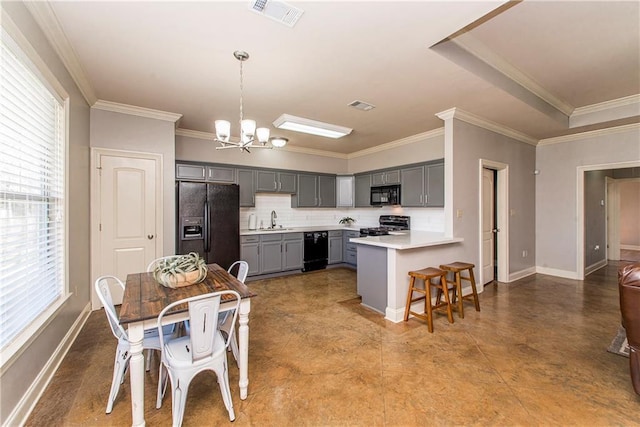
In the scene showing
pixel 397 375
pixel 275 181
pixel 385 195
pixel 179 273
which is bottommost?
pixel 397 375

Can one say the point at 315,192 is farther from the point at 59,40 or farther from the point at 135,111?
the point at 59,40

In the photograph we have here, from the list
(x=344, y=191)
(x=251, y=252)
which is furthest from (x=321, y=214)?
(x=251, y=252)

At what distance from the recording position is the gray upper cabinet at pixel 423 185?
4.55 metres

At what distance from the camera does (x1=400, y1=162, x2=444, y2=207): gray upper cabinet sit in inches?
179

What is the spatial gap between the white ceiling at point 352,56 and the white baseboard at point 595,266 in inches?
106

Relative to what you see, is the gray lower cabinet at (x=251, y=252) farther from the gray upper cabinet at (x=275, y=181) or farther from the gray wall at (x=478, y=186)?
the gray wall at (x=478, y=186)

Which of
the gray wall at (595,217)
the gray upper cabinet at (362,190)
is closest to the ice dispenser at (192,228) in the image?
the gray upper cabinet at (362,190)

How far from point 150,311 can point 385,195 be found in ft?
14.7

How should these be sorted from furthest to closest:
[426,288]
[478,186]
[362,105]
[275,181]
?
[275,181] < [478,186] < [362,105] < [426,288]

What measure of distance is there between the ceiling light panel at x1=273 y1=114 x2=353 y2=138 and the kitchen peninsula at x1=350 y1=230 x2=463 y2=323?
1610 millimetres

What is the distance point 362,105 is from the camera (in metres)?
3.60

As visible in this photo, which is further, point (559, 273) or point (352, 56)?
point (559, 273)

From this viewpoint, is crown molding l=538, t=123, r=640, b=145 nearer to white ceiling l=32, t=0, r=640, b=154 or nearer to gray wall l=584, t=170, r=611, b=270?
white ceiling l=32, t=0, r=640, b=154

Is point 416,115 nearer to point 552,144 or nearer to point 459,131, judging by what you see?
point 459,131
